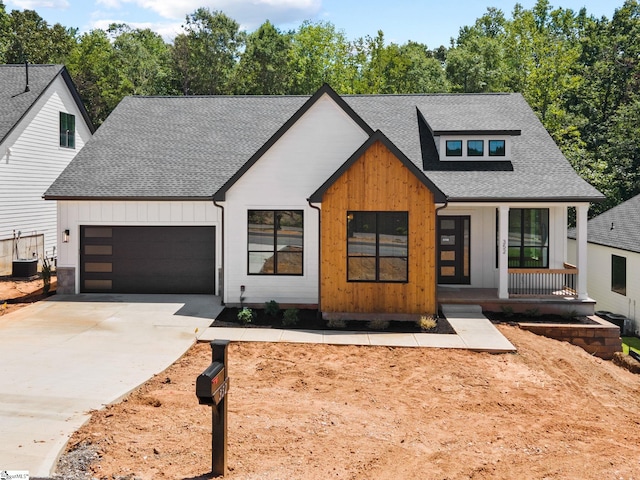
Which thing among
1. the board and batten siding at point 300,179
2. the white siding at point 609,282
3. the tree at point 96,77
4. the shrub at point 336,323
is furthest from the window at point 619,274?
the tree at point 96,77

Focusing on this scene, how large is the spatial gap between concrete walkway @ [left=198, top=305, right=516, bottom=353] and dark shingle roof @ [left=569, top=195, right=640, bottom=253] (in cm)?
853

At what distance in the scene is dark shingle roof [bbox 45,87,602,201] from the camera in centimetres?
1714

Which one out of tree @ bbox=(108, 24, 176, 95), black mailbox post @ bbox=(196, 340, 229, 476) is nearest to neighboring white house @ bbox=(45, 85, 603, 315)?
black mailbox post @ bbox=(196, 340, 229, 476)

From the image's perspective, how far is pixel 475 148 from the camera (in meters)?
18.5

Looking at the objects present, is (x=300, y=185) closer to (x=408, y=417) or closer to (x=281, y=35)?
(x=408, y=417)

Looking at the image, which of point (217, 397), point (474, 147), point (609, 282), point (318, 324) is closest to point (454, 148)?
point (474, 147)

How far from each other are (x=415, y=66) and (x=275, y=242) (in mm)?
39161

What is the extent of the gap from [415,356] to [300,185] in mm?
6173

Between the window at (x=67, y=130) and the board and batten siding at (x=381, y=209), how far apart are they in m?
15.4

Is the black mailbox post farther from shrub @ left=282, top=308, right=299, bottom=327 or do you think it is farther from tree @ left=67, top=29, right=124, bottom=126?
tree @ left=67, top=29, right=124, bottom=126

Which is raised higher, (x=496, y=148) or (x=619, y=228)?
(x=496, y=148)

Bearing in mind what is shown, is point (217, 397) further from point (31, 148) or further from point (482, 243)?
point (31, 148)

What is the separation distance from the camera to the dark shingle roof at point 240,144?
56.2ft

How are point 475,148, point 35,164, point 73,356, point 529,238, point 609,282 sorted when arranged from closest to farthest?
point 73,356
point 529,238
point 475,148
point 609,282
point 35,164
